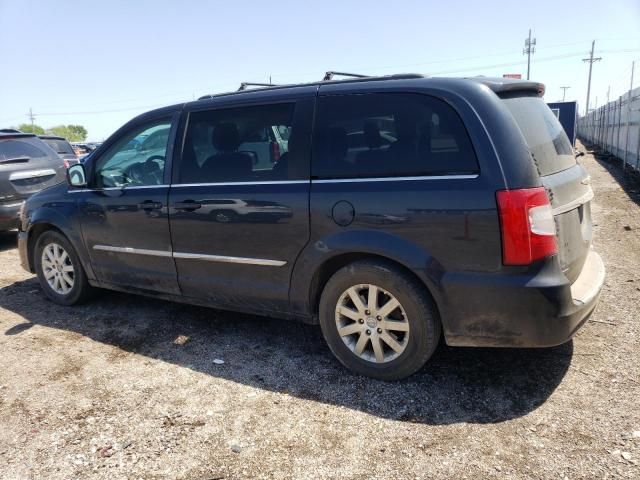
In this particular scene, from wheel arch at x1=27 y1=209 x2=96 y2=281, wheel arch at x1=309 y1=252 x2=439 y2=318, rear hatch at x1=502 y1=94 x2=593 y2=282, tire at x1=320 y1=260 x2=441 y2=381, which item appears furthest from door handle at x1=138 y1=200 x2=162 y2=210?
rear hatch at x1=502 y1=94 x2=593 y2=282

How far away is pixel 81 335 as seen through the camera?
424 centimetres

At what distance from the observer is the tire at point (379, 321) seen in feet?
9.87

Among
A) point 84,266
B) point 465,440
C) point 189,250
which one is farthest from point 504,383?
point 84,266

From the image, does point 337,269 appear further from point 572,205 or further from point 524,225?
point 572,205

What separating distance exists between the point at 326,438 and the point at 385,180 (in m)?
1.54

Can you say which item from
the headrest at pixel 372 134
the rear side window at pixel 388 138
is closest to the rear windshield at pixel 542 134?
the rear side window at pixel 388 138

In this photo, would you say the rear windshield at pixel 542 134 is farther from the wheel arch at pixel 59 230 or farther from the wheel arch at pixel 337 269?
the wheel arch at pixel 59 230

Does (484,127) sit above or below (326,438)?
above

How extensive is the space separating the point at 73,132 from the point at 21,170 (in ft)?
344

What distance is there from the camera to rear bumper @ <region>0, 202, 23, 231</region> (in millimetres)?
7277

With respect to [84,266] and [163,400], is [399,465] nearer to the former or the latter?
[163,400]

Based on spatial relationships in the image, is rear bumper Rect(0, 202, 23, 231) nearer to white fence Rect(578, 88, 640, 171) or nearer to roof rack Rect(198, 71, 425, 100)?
roof rack Rect(198, 71, 425, 100)

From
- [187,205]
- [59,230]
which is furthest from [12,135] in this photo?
[187,205]

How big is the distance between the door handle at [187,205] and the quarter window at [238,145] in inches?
6.8
